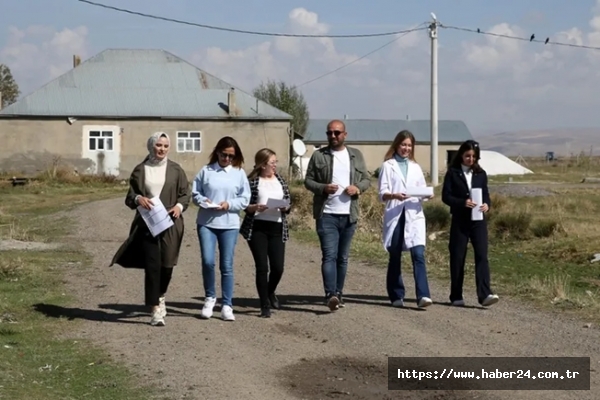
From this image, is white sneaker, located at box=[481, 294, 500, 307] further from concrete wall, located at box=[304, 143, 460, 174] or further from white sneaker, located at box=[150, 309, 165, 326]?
concrete wall, located at box=[304, 143, 460, 174]

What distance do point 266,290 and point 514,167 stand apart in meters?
68.4

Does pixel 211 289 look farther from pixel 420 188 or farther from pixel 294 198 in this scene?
Result: pixel 294 198

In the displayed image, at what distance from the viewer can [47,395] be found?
7.10 m

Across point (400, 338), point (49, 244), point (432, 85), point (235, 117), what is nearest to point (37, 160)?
point (235, 117)

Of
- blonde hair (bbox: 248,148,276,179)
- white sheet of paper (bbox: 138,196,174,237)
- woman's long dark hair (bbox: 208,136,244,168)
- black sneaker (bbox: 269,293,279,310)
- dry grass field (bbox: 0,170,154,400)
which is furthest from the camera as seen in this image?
black sneaker (bbox: 269,293,279,310)

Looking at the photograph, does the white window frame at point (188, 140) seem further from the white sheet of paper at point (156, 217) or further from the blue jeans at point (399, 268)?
the white sheet of paper at point (156, 217)

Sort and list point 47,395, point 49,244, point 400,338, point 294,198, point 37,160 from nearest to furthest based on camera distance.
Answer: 1. point 47,395
2. point 400,338
3. point 49,244
4. point 294,198
5. point 37,160

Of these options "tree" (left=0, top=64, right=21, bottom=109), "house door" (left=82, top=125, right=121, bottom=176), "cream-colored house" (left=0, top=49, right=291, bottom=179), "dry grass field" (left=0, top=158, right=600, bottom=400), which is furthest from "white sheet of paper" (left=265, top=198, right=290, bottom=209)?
"tree" (left=0, top=64, right=21, bottom=109)

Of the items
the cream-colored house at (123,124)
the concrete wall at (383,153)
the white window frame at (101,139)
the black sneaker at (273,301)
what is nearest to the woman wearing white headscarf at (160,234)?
the black sneaker at (273,301)

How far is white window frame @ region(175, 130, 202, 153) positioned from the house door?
2.91 metres

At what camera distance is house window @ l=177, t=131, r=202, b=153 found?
4856 centimetres

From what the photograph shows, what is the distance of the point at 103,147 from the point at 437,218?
27.1 metres

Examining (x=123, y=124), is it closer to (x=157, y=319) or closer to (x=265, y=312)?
(x=265, y=312)

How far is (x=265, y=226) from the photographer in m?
10.1
